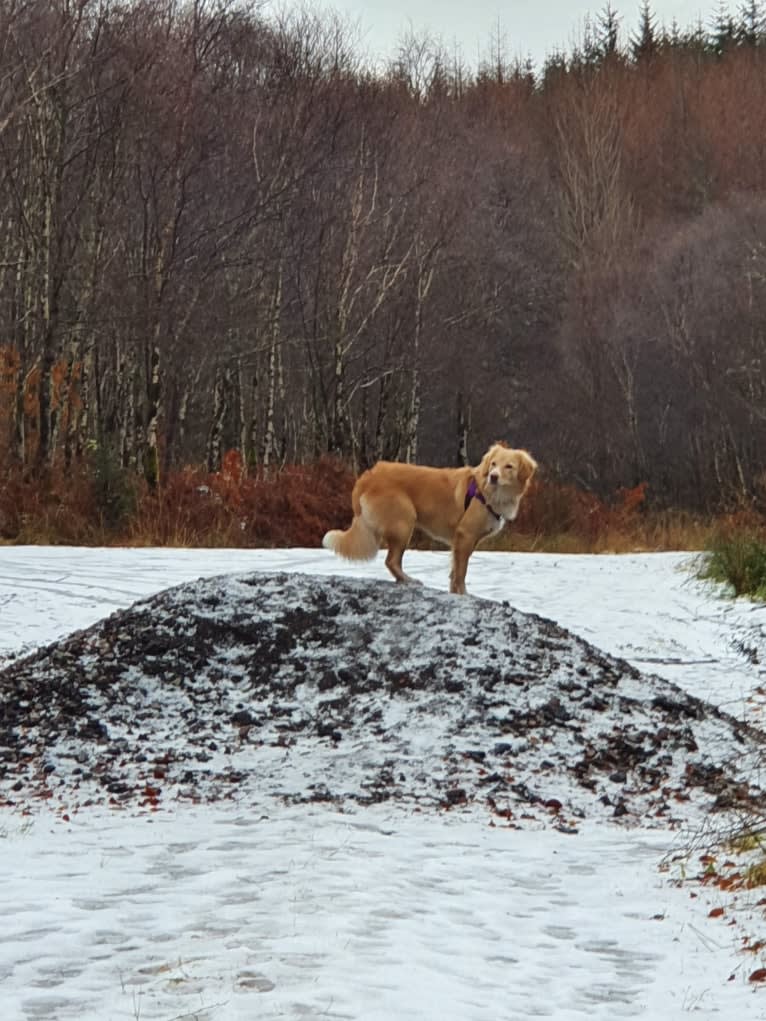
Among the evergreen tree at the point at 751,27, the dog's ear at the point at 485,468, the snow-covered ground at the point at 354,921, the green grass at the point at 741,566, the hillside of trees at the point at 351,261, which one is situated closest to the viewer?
the snow-covered ground at the point at 354,921

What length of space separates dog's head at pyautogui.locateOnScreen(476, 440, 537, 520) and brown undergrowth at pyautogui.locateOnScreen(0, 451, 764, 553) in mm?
6219

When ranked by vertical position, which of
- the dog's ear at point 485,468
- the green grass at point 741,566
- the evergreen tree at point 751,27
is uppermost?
the evergreen tree at point 751,27

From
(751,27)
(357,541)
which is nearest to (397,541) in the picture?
(357,541)

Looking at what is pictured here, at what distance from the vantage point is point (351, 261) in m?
27.0

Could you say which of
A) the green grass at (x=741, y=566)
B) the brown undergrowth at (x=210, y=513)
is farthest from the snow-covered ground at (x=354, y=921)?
the brown undergrowth at (x=210, y=513)

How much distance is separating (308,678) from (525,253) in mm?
32642

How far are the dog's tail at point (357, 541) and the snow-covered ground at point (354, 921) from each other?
3.64 m

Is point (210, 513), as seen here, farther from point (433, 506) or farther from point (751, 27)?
point (751, 27)

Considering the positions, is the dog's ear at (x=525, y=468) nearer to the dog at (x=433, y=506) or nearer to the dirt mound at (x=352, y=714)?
the dog at (x=433, y=506)

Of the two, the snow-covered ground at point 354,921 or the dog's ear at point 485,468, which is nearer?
the snow-covered ground at point 354,921

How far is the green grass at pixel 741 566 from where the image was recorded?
12.9 m

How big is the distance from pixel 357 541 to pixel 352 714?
2349 millimetres

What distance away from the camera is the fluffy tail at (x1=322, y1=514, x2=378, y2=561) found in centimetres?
953

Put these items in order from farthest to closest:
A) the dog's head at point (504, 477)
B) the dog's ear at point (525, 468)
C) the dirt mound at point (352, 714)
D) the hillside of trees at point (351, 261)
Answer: the hillside of trees at point (351, 261)
the dog's ear at point (525, 468)
the dog's head at point (504, 477)
the dirt mound at point (352, 714)
